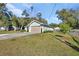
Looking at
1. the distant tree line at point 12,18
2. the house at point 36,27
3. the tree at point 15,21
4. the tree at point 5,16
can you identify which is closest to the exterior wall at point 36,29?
the house at point 36,27

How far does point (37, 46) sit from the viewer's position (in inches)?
231

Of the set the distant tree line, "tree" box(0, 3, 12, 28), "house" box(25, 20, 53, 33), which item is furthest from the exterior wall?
"tree" box(0, 3, 12, 28)

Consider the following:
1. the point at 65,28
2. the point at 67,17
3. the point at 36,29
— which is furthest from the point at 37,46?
the point at 67,17

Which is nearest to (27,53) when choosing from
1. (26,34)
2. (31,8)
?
(26,34)

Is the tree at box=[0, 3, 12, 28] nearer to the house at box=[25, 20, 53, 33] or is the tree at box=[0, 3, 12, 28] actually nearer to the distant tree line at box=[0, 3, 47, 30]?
the distant tree line at box=[0, 3, 47, 30]

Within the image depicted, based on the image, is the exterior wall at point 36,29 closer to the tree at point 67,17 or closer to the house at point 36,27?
the house at point 36,27

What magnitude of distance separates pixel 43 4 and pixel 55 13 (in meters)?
0.21

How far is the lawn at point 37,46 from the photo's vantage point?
585 centimetres

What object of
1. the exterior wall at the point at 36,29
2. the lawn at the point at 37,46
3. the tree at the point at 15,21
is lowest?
the lawn at the point at 37,46

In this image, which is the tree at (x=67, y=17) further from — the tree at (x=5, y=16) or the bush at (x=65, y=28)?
the tree at (x=5, y=16)

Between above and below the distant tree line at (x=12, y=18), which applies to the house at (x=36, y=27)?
below

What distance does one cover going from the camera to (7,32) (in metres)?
5.91

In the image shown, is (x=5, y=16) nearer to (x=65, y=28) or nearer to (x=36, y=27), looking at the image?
(x=36, y=27)

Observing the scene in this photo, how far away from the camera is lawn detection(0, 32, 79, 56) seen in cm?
585
